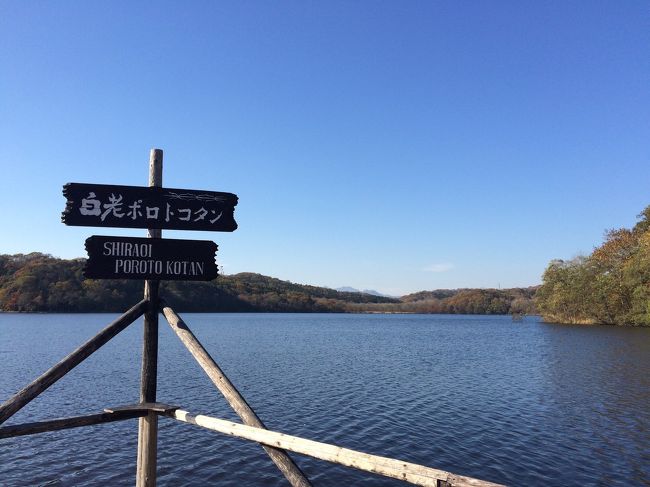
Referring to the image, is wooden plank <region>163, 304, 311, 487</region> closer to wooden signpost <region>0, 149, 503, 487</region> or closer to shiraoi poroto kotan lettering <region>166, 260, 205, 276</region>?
wooden signpost <region>0, 149, 503, 487</region>

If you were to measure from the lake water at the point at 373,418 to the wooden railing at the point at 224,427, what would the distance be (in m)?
6.08

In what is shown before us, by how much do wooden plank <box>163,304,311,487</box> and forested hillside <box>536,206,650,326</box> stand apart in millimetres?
79083

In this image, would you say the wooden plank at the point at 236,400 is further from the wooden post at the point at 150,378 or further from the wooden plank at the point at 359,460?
the wooden post at the point at 150,378

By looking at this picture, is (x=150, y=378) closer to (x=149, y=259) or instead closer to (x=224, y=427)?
(x=149, y=259)

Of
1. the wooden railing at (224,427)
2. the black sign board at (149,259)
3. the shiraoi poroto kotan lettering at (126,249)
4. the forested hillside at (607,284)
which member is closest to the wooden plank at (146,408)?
the wooden railing at (224,427)

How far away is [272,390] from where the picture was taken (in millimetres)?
23578

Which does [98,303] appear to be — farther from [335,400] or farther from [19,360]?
→ [335,400]

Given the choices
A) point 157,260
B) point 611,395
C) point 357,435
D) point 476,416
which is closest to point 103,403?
point 357,435

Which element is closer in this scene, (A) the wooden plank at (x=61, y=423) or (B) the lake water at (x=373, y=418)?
(A) the wooden plank at (x=61, y=423)

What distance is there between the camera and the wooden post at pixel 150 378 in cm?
677

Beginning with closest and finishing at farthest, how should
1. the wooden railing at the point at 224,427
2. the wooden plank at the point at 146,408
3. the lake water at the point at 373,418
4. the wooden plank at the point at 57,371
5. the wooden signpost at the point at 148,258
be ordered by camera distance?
the wooden railing at the point at 224,427, the wooden plank at the point at 57,371, the wooden signpost at the point at 148,258, the wooden plank at the point at 146,408, the lake water at the point at 373,418

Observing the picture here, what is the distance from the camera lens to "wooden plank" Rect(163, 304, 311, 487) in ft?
16.1

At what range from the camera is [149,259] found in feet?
21.7

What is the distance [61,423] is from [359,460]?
418 cm
